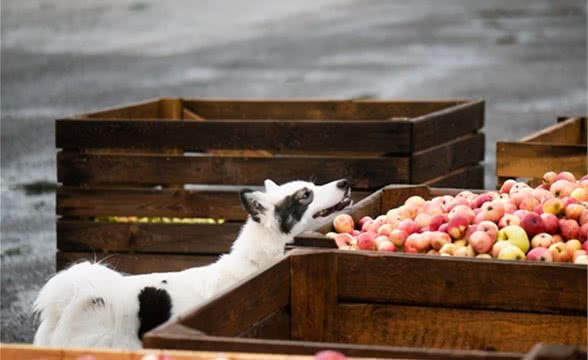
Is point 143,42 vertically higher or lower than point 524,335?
higher

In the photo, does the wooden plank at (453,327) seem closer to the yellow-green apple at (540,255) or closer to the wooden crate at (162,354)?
the yellow-green apple at (540,255)

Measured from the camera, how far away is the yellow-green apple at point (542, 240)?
497cm

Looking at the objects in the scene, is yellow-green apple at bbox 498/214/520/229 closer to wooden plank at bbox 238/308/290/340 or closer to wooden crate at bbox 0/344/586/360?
wooden plank at bbox 238/308/290/340

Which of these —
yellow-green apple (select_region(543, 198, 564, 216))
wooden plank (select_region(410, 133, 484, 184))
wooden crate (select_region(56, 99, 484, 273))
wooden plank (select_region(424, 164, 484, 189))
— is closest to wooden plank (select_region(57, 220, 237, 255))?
wooden crate (select_region(56, 99, 484, 273))

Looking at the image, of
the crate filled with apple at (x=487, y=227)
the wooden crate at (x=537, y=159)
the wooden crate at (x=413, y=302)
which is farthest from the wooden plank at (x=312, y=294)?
the wooden crate at (x=537, y=159)

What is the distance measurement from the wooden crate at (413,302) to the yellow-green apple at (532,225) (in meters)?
0.53

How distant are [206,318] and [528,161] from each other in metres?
4.29

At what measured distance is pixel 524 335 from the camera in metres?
4.62

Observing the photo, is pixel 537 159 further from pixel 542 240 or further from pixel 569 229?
pixel 542 240

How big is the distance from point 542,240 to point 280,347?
5.68ft

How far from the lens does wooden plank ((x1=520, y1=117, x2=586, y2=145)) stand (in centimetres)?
898

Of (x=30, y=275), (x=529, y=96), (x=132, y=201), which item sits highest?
(x=529, y=96)

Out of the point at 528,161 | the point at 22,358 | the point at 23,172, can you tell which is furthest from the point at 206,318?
the point at 23,172

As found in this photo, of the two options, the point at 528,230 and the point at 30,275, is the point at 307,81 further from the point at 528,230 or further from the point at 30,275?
the point at 528,230
